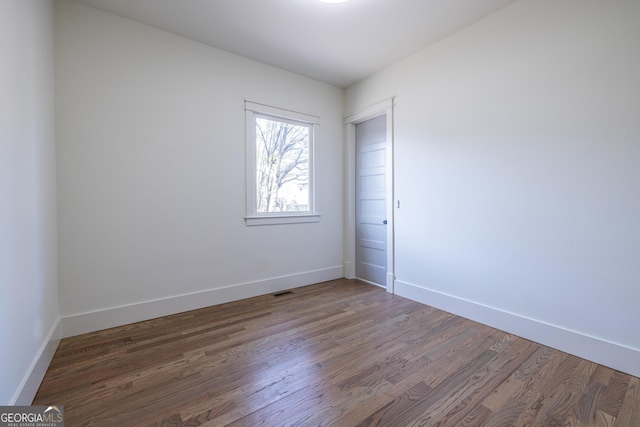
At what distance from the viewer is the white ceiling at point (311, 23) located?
2383mm

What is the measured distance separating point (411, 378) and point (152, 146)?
3051mm

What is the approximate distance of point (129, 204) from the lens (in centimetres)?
261

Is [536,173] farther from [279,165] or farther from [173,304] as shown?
[173,304]

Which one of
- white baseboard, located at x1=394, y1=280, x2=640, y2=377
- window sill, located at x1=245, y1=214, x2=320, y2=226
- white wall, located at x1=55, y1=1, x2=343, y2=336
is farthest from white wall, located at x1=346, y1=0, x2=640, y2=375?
white wall, located at x1=55, y1=1, x2=343, y2=336

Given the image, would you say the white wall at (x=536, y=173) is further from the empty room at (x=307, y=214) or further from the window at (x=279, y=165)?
the window at (x=279, y=165)

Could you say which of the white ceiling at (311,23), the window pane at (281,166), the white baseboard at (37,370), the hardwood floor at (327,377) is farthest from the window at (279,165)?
the white baseboard at (37,370)

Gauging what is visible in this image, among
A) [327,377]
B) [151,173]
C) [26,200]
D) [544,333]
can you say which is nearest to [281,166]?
[151,173]

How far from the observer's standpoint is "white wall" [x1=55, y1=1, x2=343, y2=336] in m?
2.38

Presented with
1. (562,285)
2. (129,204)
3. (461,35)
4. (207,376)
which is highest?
(461,35)

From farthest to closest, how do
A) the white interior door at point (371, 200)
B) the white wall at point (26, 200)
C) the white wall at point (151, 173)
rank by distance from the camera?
the white interior door at point (371, 200) < the white wall at point (151, 173) < the white wall at point (26, 200)

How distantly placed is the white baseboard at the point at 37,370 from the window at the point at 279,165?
193 centimetres

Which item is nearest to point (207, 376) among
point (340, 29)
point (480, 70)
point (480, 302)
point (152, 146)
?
point (152, 146)

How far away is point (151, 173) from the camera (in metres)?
2.72

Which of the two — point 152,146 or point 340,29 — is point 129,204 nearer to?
point 152,146
